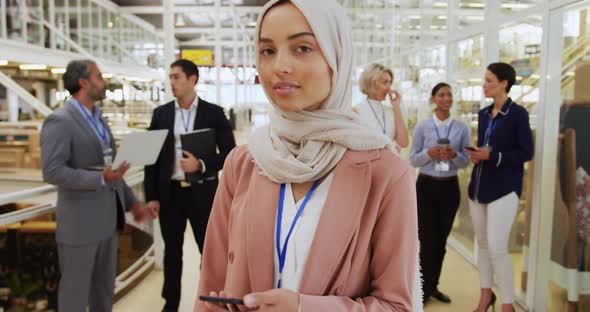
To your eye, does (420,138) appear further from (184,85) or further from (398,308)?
(398,308)

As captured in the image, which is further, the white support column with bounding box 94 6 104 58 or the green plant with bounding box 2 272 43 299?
the white support column with bounding box 94 6 104 58

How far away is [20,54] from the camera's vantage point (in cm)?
1305

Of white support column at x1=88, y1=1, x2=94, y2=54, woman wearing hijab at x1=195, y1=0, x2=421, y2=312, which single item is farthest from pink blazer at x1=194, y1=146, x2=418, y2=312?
white support column at x1=88, y1=1, x2=94, y2=54

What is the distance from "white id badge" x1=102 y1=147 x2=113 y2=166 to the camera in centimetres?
292

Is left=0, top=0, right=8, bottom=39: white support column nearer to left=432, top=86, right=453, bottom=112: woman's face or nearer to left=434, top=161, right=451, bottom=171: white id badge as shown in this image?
left=432, top=86, right=453, bottom=112: woman's face

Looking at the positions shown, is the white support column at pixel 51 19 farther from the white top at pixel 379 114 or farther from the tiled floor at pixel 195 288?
the white top at pixel 379 114

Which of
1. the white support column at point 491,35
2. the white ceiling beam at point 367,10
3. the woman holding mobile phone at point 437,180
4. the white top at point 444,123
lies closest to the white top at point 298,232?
the woman holding mobile phone at point 437,180

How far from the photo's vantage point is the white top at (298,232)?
42.5 inches

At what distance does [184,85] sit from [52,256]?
1.45 m

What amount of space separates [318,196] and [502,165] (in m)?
2.66

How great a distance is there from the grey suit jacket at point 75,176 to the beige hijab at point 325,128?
6.24 feet

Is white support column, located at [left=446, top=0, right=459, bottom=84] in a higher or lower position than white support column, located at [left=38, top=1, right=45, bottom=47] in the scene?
lower

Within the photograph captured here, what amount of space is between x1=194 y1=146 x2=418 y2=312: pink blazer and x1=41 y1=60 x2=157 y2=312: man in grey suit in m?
1.90

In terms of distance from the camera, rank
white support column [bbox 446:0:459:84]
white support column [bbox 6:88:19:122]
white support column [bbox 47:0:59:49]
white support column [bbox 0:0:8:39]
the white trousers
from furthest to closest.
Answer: white support column [bbox 47:0:59:49] → white support column [bbox 0:0:8:39] → white support column [bbox 6:88:19:122] → white support column [bbox 446:0:459:84] → the white trousers
